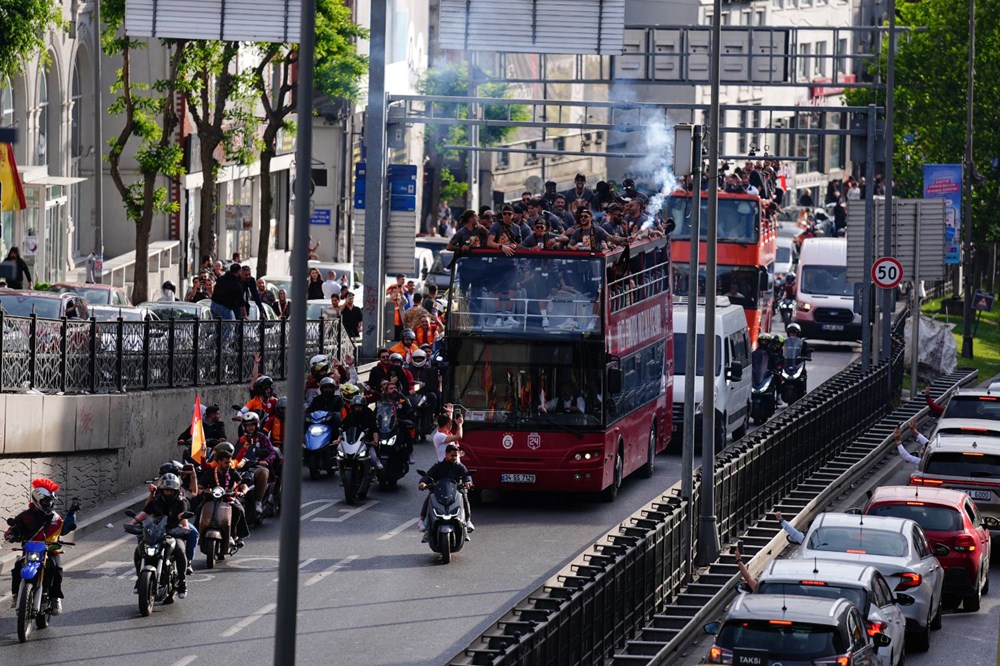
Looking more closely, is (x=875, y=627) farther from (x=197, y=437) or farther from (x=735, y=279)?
(x=735, y=279)

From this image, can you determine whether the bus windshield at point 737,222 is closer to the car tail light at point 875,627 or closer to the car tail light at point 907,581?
the car tail light at point 907,581

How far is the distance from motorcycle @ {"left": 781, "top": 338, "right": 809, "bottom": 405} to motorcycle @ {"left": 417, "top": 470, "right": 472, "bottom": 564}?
694 inches

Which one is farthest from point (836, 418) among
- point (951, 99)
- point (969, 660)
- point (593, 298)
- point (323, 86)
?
point (951, 99)

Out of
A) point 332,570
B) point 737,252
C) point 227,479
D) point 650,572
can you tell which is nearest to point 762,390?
point 737,252

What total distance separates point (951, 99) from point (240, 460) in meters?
48.9

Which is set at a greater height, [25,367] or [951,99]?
[951,99]

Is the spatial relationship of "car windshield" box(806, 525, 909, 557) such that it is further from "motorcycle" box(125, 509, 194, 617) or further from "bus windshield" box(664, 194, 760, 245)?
"bus windshield" box(664, 194, 760, 245)

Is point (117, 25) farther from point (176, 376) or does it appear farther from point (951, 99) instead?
point (951, 99)

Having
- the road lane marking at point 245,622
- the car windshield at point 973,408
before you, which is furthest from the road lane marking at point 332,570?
the car windshield at point 973,408

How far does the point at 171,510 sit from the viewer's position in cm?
2148

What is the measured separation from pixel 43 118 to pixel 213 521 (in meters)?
26.9

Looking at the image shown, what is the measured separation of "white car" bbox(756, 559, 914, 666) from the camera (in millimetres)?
18062

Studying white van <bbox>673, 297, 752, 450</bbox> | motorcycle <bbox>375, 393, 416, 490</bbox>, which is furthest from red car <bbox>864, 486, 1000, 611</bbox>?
white van <bbox>673, 297, 752, 450</bbox>

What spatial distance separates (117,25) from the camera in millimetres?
42250
